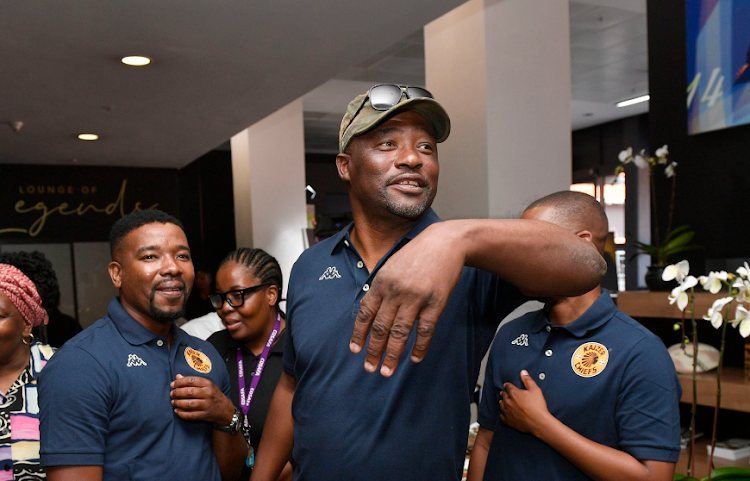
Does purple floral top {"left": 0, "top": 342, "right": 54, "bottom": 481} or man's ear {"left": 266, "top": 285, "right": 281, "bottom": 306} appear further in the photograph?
man's ear {"left": 266, "top": 285, "right": 281, "bottom": 306}

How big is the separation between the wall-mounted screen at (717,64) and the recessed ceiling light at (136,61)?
3.14 meters

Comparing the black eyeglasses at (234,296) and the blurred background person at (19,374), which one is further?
the black eyeglasses at (234,296)

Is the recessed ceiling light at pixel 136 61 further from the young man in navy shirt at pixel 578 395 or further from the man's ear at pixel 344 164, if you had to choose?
the young man in navy shirt at pixel 578 395

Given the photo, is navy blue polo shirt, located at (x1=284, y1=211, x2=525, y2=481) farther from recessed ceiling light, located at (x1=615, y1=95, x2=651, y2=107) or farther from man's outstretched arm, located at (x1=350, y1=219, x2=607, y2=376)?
recessed ceiling light, located at (x1=615, y1=95, x2=651, y2=107)

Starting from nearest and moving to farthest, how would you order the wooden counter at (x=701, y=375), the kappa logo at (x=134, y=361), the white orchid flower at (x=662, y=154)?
1. the kappa logo at (x=134, y=361)
2. the wooden counter at (x=701, y=375)
3. the white orchid flower at (x=662, y=154)

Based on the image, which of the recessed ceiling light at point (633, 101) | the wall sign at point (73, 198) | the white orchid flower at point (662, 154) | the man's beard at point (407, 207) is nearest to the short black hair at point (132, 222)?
the man's beard at point (407, 207)

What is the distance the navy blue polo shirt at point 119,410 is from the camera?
1.38 metres

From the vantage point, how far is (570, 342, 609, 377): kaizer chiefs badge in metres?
1.44

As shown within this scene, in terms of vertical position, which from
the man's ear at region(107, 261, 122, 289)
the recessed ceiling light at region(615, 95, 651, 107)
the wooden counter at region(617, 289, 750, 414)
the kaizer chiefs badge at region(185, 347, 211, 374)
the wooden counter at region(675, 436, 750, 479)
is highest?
the recessed ceiling light at region(615, 95, 651, 107)

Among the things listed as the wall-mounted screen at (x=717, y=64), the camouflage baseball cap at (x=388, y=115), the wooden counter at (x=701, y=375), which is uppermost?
the wall-mounted screen at (x=717, y=64)

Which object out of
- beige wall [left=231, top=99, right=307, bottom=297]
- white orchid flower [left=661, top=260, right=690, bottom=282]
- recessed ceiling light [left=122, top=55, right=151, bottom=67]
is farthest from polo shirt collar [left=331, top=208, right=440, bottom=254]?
beige wall [left=231, top=99, right=307, bottom=297]

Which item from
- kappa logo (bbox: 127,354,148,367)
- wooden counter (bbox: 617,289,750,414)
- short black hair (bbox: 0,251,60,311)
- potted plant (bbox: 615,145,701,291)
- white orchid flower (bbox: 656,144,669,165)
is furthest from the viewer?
white orchid flower (bbox: 656,144,669,165)

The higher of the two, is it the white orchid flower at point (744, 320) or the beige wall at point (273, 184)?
the beige wall at point (273, 184)

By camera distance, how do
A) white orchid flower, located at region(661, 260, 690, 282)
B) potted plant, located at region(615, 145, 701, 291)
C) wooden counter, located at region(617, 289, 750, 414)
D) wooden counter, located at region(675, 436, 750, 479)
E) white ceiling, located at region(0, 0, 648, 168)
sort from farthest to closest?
1. potted plant, located at region(615, 145, 701, 291)
2. white ceiling, located at region(0, 0, 648, 168)
3. wooden counter, located at region(675, 436, 750, 479)
4. wooden counter, located at region(617, 289, 750, 414)
5. white orchid flower, located at region(661, 260, 690, 282)
